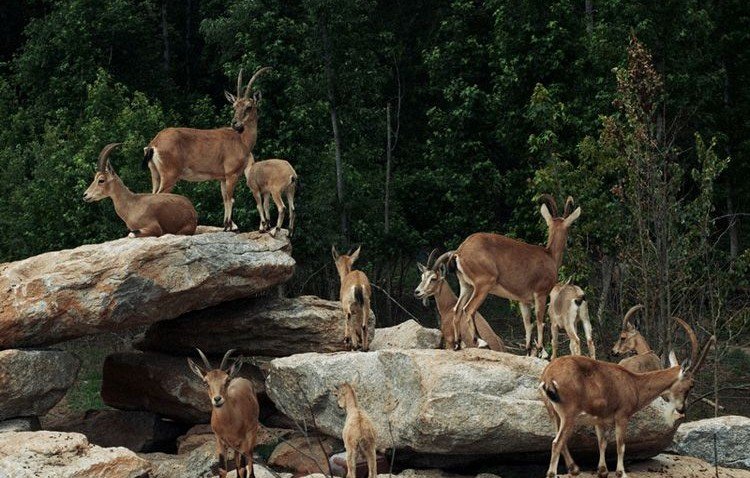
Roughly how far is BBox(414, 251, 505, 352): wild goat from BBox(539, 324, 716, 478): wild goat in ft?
8.96

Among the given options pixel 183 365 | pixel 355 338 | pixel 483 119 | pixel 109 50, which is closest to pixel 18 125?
pixel 109 50

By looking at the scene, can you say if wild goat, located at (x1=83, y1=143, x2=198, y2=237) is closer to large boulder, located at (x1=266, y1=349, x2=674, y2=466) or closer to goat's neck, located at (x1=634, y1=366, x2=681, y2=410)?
large boulder, located at (x1=266, y1=349, x2=674, y2=466)

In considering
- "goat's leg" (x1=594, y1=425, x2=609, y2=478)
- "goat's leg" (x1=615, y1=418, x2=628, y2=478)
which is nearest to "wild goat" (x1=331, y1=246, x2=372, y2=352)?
"goat's leg" (x1=594, y1=425, x2=609, y2=478)

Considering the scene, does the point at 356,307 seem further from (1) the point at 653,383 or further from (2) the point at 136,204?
(1) the point at 653,383

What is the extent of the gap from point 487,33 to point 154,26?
1276 cm

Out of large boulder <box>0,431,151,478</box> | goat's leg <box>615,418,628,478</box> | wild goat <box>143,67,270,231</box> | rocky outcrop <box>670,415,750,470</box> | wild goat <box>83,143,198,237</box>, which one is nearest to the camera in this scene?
goat's leg <box>615,418,628,478</box>

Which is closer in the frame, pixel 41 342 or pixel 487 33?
pixel 41 342

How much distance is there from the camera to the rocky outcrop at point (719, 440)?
66.6 feet

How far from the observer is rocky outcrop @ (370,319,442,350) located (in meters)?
22.4

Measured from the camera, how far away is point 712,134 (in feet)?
118

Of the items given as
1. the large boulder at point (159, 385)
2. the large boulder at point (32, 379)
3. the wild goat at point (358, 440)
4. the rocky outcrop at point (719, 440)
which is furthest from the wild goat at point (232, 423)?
the rocky outcrop at point (719, 440)

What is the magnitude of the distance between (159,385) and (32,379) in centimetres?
308

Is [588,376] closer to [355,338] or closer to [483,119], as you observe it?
[355,338]

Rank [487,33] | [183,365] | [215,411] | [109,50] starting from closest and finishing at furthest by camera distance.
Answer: [215,411]
[183,365]
[487,33]
[109,50]
